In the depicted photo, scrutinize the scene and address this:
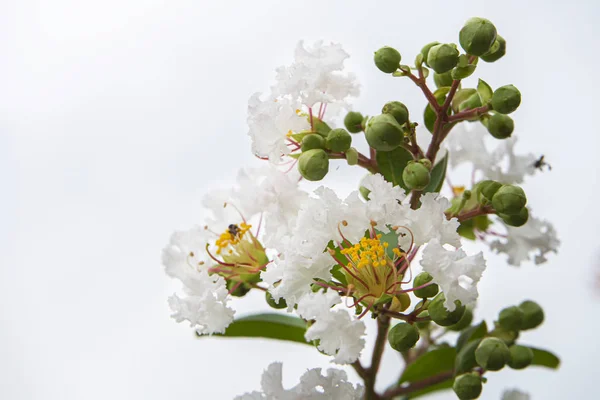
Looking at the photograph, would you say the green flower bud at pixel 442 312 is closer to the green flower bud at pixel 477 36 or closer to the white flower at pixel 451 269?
the white flower at pixel 451 269

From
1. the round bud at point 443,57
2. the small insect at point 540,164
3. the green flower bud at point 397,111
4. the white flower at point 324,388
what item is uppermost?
the round bud at point 443,57

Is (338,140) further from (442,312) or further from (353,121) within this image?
(442,312)

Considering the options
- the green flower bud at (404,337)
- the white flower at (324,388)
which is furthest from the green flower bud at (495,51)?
the white flower at (324,388)

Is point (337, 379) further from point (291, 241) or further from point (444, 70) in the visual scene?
point (444, 70)

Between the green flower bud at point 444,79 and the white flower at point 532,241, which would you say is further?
the white flower at point 532,241

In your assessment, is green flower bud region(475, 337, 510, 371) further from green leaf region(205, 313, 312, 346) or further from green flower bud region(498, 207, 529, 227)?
green leaf region(205, 313, 312, 346)

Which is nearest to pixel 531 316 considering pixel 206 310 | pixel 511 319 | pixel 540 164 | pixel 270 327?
pixel 511 319
